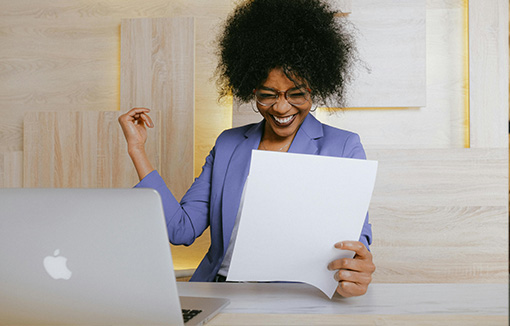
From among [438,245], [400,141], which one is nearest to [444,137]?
[400,141]

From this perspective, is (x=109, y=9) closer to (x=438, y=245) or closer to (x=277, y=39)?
(x=277, y=39)

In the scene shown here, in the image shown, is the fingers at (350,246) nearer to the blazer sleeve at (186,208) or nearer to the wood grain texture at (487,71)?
the blazer sleeve at (186,208)

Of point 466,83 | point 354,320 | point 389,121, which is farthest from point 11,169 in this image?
point 466,83

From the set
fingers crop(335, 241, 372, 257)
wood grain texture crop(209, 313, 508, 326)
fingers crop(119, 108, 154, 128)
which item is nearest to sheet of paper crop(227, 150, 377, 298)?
fingers crop(335, 241, 372, 257)

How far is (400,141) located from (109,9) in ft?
5.54

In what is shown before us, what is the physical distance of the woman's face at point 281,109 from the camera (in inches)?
60.8

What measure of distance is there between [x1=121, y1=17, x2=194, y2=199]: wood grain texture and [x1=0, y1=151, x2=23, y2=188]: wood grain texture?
0.67m

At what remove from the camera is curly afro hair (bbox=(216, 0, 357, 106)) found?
1567 millimetres

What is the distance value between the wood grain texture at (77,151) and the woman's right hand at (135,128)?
772 mm

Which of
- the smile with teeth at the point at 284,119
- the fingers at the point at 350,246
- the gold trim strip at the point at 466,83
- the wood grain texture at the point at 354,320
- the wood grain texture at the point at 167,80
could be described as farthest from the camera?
the wood grain texture at the point at 167,80

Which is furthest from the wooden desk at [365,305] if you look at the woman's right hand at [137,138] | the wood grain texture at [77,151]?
the wood grain texture at [77,151]

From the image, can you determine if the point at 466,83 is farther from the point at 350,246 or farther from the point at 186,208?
the point at 350,246

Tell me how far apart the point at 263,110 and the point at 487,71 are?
1.26 m

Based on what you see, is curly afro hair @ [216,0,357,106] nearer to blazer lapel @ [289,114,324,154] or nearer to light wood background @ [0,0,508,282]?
blazer lapel @ [289,114,324,154]
